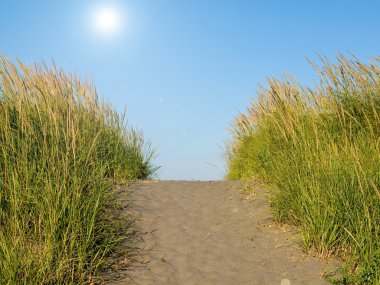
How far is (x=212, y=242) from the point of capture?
536cm

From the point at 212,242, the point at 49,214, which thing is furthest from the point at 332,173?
the point at 49,214

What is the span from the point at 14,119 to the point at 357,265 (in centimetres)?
449

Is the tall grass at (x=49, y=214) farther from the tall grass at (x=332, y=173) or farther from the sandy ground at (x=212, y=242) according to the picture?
the tall grass at (x=332, y=173)

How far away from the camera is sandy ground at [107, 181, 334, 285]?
4.51 metres

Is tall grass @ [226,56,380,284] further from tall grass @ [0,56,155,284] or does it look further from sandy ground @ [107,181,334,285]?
tall grass @ [0,56,155,284]

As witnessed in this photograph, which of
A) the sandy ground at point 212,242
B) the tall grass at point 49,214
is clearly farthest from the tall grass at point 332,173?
the tall grass at point 49,214

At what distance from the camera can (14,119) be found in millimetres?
5754

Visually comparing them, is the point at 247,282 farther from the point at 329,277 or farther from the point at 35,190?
the point at 35,190

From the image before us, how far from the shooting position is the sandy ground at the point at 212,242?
14.8 ft

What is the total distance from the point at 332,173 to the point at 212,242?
1662 mm

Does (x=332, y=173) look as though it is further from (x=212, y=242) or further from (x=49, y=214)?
(x=49, y=214)

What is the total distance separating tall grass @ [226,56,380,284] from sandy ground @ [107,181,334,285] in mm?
320

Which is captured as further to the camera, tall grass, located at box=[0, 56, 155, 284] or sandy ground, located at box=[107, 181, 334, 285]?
sandy ground, located at box=[107, 181, 334, 285]

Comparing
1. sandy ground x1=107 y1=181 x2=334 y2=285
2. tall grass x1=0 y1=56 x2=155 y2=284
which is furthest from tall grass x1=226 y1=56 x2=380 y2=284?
tall grass x1=0 y1=56 x2=155 y2=284
